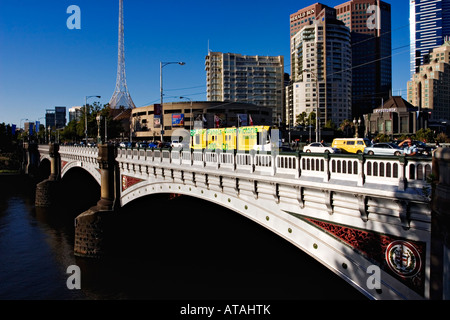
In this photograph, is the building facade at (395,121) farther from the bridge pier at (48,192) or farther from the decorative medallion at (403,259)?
the decorative medallion at (403,259)

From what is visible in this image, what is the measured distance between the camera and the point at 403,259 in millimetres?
10695

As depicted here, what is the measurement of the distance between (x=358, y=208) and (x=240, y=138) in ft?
65.8

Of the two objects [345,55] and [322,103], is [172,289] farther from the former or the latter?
[345,55]

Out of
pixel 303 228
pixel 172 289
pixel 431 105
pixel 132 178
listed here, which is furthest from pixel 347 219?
pixel 431 105

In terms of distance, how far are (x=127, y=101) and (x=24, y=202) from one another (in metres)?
141

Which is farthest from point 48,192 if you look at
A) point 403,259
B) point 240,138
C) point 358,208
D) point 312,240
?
point 403,259

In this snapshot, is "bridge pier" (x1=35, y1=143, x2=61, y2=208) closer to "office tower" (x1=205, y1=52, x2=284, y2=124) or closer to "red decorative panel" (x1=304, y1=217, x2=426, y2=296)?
"red decorative panel" (x1=304, y1=217, x2=426, y2=296)

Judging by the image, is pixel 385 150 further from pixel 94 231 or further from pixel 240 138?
pixel 94 231

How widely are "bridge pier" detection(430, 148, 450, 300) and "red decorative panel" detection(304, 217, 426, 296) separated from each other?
384 millimetres

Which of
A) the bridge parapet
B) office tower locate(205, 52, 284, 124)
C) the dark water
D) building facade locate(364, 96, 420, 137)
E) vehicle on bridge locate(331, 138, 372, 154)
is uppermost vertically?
office tower locate(205, 52, 284, 124)

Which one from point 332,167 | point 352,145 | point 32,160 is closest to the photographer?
point 332,167

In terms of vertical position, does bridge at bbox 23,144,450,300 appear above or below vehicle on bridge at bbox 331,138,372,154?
below

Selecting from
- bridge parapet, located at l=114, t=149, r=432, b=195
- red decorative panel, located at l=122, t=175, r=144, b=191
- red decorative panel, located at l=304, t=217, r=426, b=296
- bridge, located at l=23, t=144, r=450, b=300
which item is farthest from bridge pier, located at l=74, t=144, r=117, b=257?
red decorative panel, located at l=304, t=217, r=426, b=296

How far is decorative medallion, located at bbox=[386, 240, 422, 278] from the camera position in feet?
34.2
